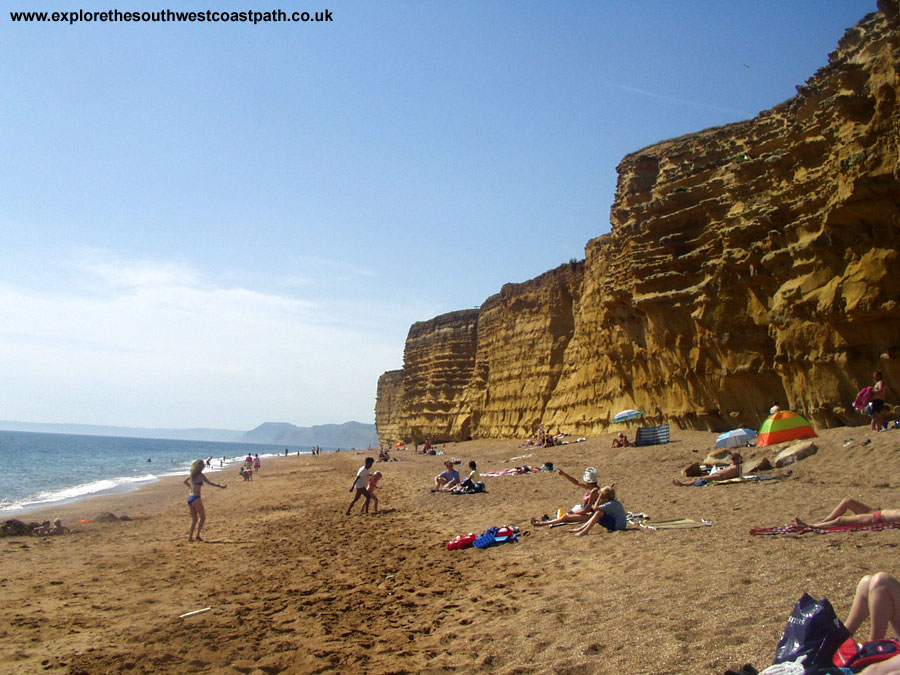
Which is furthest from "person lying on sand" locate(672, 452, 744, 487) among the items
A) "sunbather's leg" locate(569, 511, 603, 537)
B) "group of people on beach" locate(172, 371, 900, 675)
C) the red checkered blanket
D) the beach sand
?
the red checkered blanket

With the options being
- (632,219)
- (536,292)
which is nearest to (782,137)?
(632,219)

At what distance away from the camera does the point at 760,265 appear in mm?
18312

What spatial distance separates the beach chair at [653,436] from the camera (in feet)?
65.9

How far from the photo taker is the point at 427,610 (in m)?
6.20

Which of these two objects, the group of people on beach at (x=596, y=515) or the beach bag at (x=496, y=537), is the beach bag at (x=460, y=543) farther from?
the group of people on beach at (x=596, y=515)

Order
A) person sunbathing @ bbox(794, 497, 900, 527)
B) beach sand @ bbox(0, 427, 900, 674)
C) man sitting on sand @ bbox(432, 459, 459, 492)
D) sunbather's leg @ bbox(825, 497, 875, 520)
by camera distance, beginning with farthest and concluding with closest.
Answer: man sitting on sand @ bbox(432, 459, 459, 492) → sunbather's leg @ bbox(825, 497, 875, 520) → person sunbathing @ bbox(794, 497, 900, 527) → beach sand @ bbox(0, 427, 900, 674)

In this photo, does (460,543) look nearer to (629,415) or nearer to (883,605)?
(883,605)

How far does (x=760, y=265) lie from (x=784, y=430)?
7.12m

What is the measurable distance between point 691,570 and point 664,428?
15.0m

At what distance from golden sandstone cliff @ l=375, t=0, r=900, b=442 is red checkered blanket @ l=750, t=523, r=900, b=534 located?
32.6 feet

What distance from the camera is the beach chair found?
20094 millimetres

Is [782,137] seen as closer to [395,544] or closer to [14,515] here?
[395,544]

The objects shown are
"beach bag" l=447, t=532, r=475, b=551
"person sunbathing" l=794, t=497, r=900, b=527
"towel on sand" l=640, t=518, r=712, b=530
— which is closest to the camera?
"person sunbathing" l=794, t=497, r=900, b=527

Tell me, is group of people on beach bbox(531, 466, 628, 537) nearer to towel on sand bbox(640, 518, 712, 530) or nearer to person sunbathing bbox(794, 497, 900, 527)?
towel on sand bbox(640, 518, 712, 530)
